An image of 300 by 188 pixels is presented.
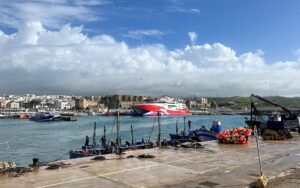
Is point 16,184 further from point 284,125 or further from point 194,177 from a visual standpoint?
→ point 284,125

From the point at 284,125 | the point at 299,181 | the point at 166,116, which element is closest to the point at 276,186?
the point at 299,181

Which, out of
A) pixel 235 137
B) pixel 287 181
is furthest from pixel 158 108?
pixel 287 181

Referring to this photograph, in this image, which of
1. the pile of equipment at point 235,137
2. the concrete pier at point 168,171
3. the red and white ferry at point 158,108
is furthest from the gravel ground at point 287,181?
the red and white ferry at point 158,108

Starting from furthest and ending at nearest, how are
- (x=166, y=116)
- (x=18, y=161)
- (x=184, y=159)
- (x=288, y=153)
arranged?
(x=166, y=116)
(x=18, y=161)
(x=288, y=153)
(x=184, y=159)

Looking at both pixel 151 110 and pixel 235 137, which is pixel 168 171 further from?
pixel 151 110

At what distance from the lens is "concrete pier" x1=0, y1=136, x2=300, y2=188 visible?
49.7 feet

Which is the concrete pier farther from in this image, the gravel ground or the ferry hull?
the ferry hull

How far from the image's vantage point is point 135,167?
18.5 metres

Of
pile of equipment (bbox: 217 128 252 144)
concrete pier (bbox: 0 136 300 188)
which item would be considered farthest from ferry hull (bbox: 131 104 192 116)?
concrete pier (bbox: 0 136 300 188)

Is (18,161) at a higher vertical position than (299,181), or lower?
lower

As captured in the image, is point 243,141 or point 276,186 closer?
point 276,186

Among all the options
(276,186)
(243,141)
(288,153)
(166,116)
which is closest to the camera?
(276,186)

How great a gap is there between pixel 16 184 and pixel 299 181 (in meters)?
11.4

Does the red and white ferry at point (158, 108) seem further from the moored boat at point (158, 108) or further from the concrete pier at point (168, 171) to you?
the concrete pier at point (168, 171)
